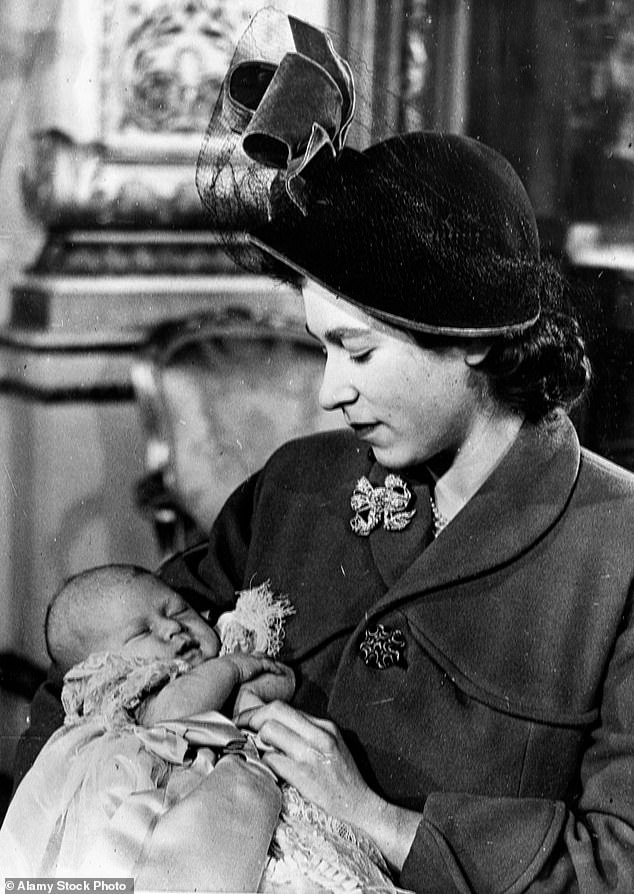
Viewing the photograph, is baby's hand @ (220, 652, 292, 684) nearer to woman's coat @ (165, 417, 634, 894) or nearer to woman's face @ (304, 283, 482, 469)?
woman's coat @ (165, 417, 634, 894)

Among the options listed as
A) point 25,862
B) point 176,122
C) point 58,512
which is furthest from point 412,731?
point 176,122

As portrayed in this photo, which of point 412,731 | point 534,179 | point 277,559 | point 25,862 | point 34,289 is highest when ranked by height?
point 534,179

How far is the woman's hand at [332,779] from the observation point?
156 cm

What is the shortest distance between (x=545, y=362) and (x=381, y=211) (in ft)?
1.11

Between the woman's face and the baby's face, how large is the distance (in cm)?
39

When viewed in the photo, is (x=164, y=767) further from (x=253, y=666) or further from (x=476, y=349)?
(x=476, y=349)

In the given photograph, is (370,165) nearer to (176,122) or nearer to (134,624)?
(176,122)

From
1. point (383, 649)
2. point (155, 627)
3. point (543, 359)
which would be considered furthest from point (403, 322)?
point (155, 627)

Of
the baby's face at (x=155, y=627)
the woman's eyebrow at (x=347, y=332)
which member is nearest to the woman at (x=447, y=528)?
the woman's eyebrow at (x=347, y=332)

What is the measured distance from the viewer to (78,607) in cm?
175

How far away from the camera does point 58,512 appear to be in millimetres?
1936

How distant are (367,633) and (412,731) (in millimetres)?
154

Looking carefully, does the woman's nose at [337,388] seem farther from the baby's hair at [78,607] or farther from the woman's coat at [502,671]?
the baby's hair at [78,607]

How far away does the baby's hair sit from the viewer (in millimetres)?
1740
